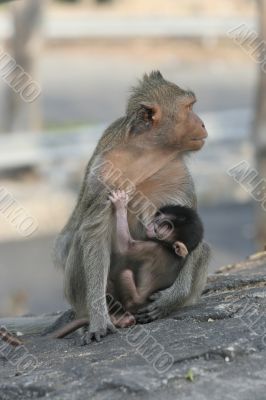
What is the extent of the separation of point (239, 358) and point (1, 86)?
76.0ft

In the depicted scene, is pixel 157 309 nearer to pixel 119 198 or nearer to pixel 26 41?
pixel 119 198

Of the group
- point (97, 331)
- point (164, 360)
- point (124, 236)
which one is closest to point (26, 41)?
point (124, 236)

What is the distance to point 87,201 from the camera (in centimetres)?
646

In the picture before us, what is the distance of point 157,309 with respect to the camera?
6480 millimetres

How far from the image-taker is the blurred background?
15102 millimetres

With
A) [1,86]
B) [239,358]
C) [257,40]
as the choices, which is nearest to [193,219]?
[239,358]

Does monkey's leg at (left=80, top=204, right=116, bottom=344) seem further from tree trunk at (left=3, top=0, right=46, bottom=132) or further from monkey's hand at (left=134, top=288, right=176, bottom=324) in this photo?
tree trunk at (left=3, top=0, right=46, bottom=132)

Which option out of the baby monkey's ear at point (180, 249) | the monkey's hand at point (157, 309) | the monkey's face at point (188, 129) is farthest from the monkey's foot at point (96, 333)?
the monkey's face at point (188, 129)

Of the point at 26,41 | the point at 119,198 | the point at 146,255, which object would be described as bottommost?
the point at 146,255

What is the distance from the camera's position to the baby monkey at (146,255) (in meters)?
6.32

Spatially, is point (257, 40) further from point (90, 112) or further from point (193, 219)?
point (90, 112)

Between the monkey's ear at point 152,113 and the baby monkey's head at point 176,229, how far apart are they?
1.82 feet

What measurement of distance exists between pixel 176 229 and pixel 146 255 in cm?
29

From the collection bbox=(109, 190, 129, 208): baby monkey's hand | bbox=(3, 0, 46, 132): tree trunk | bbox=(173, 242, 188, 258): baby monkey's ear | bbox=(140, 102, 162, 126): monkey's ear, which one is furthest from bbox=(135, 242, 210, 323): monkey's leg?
bbox=(3, 0, 46, 132): tree trunk
